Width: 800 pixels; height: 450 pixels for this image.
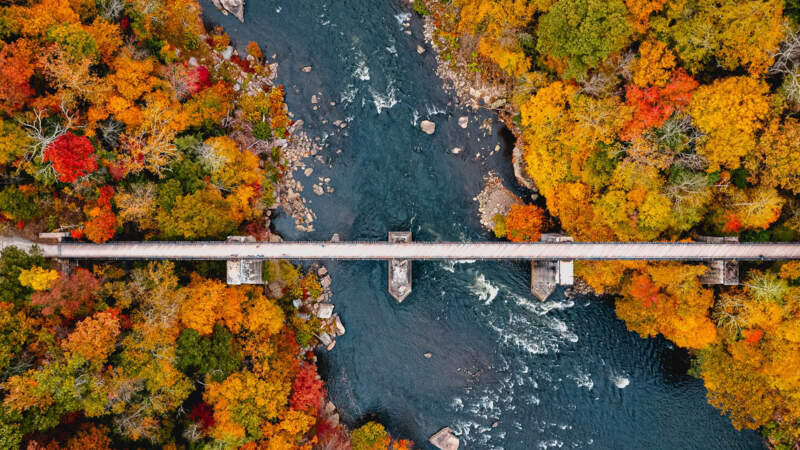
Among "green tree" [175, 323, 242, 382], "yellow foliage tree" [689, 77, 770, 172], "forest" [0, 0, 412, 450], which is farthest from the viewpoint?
"green tree" [175, 323, 242, 382]

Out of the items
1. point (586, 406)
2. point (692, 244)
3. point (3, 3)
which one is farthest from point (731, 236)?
point (3, 3)

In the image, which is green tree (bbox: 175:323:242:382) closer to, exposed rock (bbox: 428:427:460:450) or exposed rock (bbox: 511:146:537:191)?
exposed rock (bbox: 428:427:460:450)

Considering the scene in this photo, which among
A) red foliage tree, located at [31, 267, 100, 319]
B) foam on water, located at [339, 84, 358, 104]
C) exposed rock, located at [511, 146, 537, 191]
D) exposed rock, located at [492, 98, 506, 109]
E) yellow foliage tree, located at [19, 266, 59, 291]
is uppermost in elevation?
exposed rock, located at [492, 98, 506, 109]

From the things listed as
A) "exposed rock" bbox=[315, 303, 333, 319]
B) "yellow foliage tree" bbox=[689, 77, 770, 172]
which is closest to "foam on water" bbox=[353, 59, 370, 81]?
"exposed rock" bbox=[315, 303, 333, 319]

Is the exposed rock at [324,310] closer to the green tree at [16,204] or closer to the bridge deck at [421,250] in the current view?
the bridge deck at [421,250]

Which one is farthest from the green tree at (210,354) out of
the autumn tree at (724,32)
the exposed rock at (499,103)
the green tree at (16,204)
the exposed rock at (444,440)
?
the autumn tree at (724,32)
